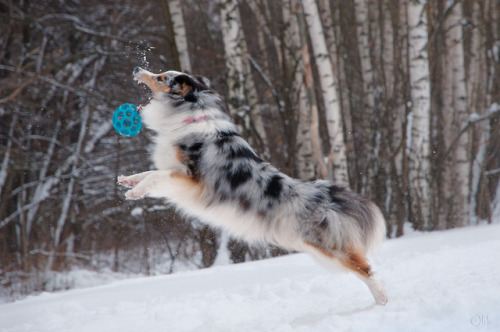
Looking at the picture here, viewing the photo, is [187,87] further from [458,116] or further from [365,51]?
[458,116]

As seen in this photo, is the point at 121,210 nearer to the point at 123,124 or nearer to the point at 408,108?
the point at 123,124

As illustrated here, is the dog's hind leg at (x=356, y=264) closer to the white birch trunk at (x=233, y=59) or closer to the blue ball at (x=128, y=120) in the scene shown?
the blue ball at (x=128, y=120)

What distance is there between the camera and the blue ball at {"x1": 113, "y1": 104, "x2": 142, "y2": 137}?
193 inches

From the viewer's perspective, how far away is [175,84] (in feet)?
14.4

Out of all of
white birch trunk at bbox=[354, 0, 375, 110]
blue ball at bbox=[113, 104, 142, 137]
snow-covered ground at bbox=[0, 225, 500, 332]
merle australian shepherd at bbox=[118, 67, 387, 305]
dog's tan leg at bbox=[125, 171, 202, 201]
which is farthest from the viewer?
white birch trunk at bbox=[354, 0, 375, 110]

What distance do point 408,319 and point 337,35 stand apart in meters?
8.12

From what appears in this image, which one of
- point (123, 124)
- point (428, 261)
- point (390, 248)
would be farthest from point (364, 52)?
point (123, 124)

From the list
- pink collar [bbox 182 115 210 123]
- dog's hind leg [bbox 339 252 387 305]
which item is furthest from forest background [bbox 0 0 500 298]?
dog's hind leg [bbox 339 252 387 305]

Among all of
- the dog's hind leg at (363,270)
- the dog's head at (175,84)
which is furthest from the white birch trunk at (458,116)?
the dog's head at (175,84)

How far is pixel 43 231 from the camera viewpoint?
1023 cm

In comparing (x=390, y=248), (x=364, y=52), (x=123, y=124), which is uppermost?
(x=364, y=52)

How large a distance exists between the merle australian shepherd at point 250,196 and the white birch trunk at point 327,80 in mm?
3699

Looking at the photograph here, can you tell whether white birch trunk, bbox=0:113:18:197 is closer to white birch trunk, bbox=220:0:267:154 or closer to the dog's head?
white birch trunk, bbox=220:0:267:154

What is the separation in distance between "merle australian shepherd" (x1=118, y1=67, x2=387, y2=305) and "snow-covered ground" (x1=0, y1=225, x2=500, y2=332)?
0.54m
